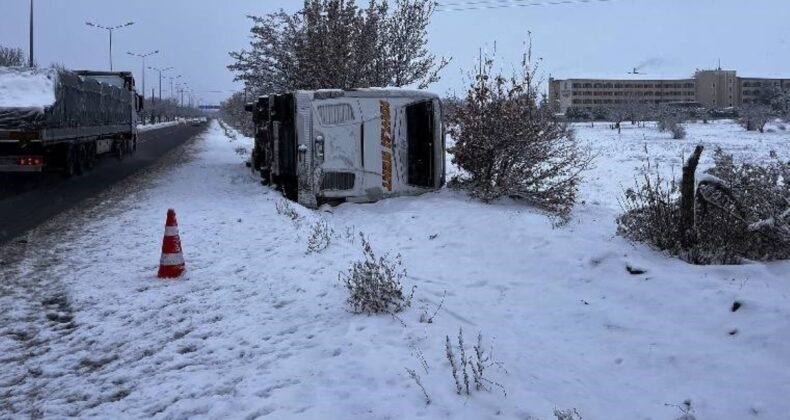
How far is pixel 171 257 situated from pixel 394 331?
10.1ft

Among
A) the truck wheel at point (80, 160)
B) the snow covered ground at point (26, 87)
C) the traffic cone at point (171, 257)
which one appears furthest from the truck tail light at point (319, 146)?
the truck wheel at point (80, 160)

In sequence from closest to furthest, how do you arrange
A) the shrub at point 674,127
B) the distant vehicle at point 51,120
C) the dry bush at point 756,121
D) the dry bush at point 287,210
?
the dry bush at point 287,210
the distant vehicle at point 51,120
the shrub at point 674,127
the dry bush at point 756,121

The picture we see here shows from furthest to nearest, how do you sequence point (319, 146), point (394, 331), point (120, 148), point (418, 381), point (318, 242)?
point (120, 148)
point (319, 146)
point (318, 242)
point (394, 331)
point (418, 381)

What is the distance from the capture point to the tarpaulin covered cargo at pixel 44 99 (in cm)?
1421

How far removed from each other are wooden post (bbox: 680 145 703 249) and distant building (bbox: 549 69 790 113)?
13658 cm

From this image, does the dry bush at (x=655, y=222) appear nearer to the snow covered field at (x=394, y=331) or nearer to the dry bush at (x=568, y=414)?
the snow covered field at (x=394, y=331)

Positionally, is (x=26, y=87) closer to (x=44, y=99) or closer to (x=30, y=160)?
(x=44, y=99)

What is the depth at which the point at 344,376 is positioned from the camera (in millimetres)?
4168

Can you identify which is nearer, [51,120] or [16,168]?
[16,168]

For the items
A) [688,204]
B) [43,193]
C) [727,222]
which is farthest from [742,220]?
[43,193]

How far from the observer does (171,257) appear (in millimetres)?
6863

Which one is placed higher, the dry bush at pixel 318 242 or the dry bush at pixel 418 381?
the dry bush at pixel 318 242

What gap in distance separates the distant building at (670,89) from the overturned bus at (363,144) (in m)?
131

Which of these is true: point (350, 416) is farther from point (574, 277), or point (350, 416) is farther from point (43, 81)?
point (43, 81)
